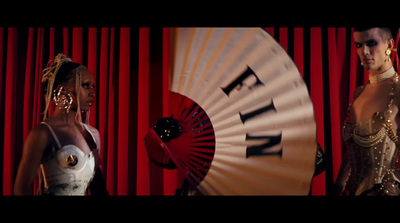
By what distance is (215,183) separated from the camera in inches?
99.3

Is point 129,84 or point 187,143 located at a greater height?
point 129,84

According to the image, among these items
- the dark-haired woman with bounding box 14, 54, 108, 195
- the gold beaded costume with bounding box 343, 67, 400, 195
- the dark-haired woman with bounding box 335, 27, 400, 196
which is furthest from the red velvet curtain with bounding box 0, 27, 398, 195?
the gold beaded costume with bounding box 343, 67, 400, 195

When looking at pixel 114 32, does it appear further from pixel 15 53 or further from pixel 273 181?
pixel 273 181

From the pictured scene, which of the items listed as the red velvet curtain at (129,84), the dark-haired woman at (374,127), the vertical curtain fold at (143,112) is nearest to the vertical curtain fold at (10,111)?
the red velvet curtain at (129,84)

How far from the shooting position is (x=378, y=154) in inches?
90.9

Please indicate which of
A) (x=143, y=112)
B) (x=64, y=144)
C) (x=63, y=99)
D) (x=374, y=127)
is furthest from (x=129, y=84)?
(x=374, y=127)

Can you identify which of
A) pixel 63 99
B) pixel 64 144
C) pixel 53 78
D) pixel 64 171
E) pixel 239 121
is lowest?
pixel 64 171

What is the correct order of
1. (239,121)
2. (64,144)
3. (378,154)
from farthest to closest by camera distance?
(239,121) < (64,144) < (378,154)

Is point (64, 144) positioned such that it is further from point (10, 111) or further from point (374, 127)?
point (374, 127)

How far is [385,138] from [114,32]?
1695 mm

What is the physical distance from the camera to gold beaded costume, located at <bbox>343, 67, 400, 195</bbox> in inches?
90.5

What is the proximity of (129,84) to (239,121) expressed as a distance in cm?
78

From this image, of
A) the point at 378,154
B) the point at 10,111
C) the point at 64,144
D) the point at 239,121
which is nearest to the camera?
the point at 378,154

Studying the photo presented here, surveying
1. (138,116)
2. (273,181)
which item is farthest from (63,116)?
(273,181)
